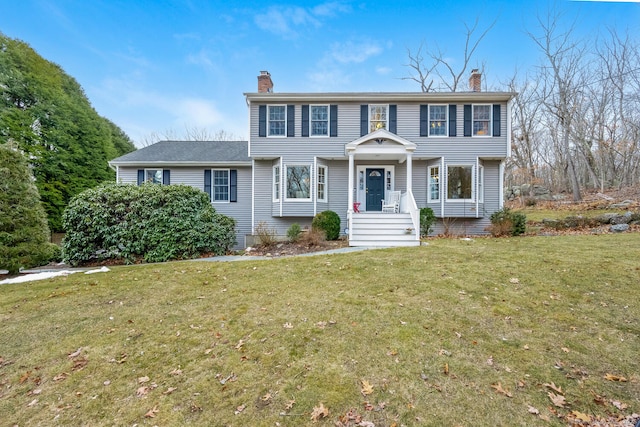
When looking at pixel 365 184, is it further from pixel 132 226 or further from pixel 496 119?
pixel 132 226

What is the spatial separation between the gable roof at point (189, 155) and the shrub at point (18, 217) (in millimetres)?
5864

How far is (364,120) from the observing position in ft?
42.0

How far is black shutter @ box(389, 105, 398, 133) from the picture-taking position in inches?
503

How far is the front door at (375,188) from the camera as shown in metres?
13.4

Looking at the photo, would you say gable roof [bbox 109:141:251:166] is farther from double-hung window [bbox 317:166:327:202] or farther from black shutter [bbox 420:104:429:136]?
black shutter [bbox 420:104:429:136]

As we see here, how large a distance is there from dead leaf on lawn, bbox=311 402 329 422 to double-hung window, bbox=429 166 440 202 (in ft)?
38.0

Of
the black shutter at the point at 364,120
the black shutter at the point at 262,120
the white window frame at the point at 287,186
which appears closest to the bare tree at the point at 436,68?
the black shutter at the point at 364,120

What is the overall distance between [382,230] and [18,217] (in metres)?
10.5

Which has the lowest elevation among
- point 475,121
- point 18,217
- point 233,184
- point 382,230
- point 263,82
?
point 382,230

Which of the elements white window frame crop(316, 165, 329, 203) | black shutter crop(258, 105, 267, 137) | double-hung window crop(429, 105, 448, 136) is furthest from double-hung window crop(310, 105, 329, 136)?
double-hung window crop(429, 105, 448, 136)

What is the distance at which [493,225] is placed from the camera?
38.5 ft

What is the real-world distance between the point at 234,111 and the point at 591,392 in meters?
26.4

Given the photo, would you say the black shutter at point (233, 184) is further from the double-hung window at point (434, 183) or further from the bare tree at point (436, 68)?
the bare tree at point (436, 68)

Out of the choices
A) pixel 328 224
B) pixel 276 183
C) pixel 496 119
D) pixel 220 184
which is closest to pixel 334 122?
pixel 276 183
